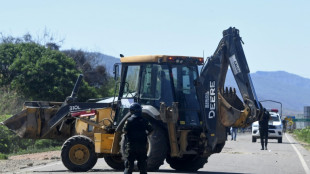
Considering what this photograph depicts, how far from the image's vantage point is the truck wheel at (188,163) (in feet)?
61.0

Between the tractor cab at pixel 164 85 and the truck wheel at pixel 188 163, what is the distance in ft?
4.22

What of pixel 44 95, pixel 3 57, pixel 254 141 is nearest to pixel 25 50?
pixel 3 57

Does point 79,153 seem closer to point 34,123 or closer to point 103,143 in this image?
point 103,143

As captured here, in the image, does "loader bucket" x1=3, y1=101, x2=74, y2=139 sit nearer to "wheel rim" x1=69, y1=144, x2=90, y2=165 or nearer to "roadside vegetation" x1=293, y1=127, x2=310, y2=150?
"wheel rim" x1=69, y1=144, x2=90, y2=165

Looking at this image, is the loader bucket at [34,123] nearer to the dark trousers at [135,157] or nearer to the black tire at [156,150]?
the black tire at [156,150]

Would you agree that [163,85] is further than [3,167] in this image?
No

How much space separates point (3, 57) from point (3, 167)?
37422 millimetres

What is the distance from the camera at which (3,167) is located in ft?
64.1

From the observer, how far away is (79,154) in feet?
59.7

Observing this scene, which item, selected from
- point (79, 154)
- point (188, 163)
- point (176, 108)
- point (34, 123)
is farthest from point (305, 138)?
point (176, 108)

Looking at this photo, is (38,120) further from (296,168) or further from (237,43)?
(296,168)

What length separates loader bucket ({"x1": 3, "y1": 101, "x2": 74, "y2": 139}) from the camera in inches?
771

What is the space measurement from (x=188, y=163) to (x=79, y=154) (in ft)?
9.57

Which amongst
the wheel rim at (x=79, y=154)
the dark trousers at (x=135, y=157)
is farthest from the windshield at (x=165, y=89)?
the dark trousers at (x=135, y=157)
